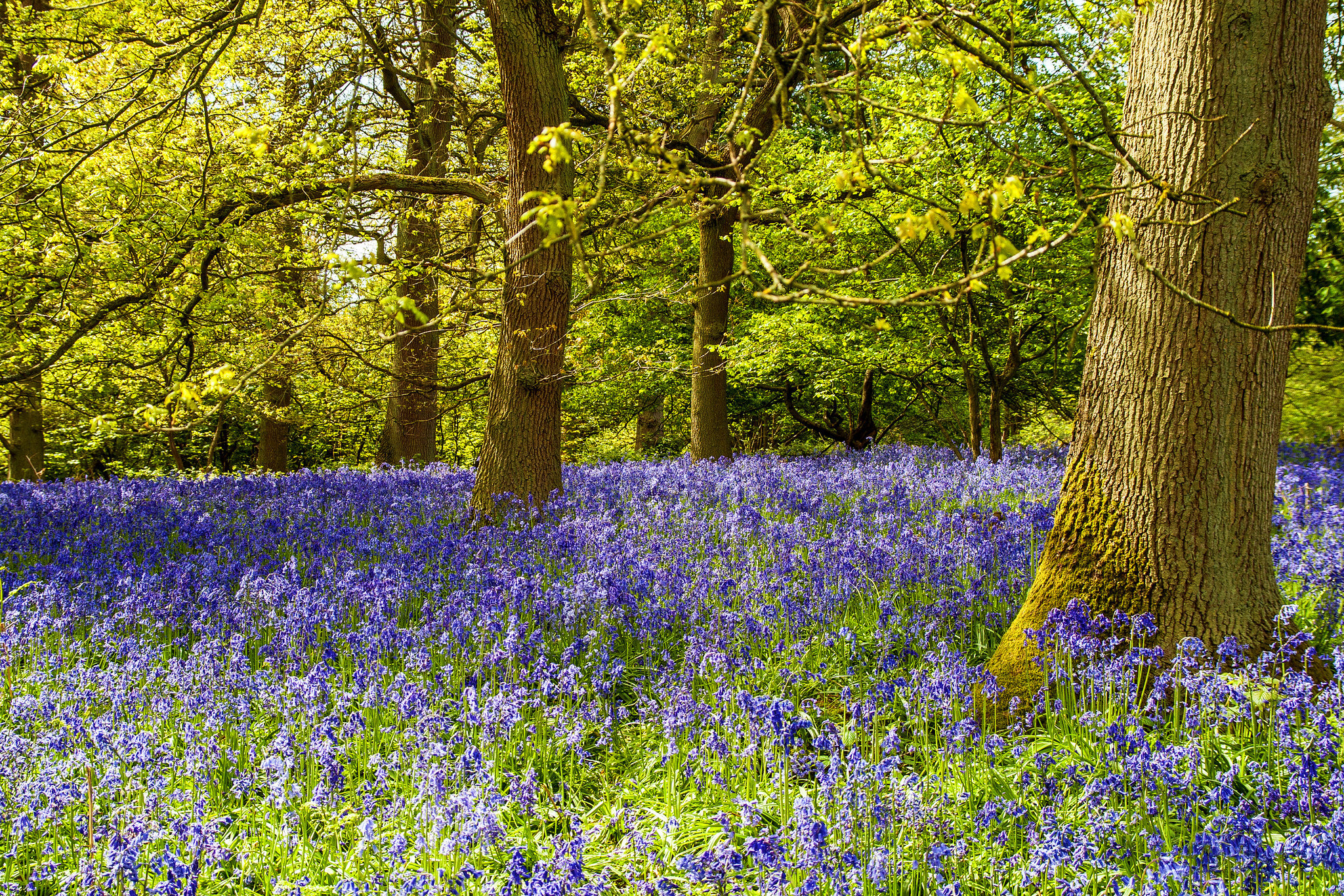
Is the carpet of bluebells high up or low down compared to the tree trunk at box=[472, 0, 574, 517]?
down

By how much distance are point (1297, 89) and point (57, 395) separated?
739 inches

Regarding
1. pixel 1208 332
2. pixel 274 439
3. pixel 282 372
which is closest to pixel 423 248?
pixel 282 372

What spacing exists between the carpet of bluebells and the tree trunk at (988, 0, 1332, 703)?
0.94ft

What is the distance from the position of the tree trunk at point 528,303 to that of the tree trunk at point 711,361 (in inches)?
194

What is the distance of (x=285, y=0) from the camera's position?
817cm

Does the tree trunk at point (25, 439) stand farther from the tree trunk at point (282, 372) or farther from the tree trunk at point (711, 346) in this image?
the tree trunk at point (711, 346)

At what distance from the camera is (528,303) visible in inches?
301

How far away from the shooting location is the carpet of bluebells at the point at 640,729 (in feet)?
8.36

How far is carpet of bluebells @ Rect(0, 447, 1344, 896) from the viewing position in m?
2.55

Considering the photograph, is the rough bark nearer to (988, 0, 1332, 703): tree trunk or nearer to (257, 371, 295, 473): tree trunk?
(257, 371, 295, 473): tree trunk

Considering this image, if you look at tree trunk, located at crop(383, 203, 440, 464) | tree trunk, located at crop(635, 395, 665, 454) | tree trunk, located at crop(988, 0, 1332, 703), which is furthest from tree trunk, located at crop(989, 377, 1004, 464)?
tree trunk, located at crop(635, 395, 665, 454)

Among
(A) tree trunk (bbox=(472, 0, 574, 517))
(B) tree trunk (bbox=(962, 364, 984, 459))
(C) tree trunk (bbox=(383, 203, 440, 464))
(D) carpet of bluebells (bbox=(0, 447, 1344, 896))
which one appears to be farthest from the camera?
(C) tree trunk (bbox=(383, 203, 440, 464))

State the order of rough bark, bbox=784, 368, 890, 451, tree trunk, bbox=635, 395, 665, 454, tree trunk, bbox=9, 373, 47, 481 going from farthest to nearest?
tree trunk, bbox=635, 395, 665, 454 → rough bark, bbox=784, 368, 890, 451 → tree trunk, bbox=9, 373, 47, 481

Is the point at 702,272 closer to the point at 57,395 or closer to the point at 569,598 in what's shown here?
the point at 569,598
